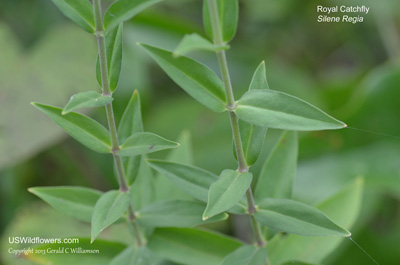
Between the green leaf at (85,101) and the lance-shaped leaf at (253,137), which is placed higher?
the green leaf at (85,101)

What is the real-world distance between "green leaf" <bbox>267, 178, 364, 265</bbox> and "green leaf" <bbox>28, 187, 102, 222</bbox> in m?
0.21

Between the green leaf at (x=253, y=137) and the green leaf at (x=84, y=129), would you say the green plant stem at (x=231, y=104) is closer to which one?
the green leaf at (x=253, y=137)

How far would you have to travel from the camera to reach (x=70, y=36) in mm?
1241

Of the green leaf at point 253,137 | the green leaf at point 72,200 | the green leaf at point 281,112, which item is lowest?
the green leaf at point 72,200

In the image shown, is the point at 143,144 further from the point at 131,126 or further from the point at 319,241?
the point at 319,241

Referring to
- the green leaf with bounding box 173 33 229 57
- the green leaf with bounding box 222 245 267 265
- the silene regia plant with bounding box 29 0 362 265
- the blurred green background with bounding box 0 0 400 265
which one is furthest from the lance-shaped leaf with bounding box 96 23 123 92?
the blurred green background with bounding box 0 0 400 265

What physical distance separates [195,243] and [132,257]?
0.07 m

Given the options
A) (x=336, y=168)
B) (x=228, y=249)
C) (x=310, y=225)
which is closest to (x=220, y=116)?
(x=336, y=168)

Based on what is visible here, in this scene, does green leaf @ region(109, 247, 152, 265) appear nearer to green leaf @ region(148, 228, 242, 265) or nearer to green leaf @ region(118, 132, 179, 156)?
green leaf @ region(148, 228, 242, 265)

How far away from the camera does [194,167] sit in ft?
1.63

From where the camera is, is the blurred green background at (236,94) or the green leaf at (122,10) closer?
the green leaf at (122,10)

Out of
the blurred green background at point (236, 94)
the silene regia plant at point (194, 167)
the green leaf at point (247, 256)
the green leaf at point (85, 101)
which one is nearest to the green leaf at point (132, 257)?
the silene regia plant at point (194, 167)

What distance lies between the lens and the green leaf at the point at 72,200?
542mm

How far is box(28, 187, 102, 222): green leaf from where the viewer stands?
1.78ft
